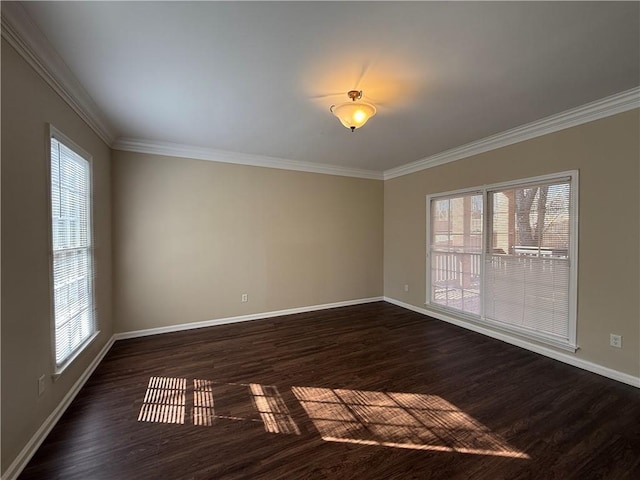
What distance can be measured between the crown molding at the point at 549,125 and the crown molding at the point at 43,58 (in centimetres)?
440

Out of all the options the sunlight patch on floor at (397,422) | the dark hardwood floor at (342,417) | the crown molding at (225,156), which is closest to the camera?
the dark hardwood floor at (342,417)

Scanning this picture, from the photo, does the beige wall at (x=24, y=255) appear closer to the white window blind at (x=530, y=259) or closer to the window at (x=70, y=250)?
the window at (x=70, y=250)

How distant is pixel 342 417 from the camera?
2.08 metres

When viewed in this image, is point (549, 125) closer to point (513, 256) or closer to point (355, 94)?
point (513, 256)

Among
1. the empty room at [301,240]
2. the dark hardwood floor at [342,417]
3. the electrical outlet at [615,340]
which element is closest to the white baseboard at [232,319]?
the empty room at [301,240]

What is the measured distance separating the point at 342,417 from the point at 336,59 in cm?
271

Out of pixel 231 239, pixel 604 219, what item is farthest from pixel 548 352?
pixel 231 239

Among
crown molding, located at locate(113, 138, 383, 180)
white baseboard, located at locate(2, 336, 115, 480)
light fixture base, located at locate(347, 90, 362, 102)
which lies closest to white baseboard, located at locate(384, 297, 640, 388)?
crown molding, located at locate(113, 138, 383, 180)

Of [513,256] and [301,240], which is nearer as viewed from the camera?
[513,256]

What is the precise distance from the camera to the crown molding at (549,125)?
2.50 m

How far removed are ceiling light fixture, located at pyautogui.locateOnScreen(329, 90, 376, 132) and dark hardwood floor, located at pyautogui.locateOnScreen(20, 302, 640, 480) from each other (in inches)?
97.5

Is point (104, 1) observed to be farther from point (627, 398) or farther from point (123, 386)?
point (627, 398)

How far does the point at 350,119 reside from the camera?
8.16 ft

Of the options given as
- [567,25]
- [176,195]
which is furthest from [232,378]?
[567,25]
